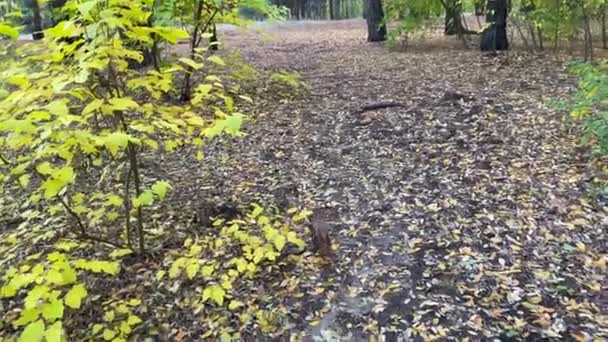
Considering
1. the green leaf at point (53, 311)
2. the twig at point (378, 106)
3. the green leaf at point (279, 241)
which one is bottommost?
the green leaf at point (279, 241)

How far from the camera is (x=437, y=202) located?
327 cm

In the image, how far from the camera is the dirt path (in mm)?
2369

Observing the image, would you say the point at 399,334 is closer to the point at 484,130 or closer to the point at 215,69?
the point at 484,130

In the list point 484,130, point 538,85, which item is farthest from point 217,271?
point 538,85

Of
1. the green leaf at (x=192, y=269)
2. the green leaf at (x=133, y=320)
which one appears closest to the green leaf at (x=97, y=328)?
the green leaf at (x=133, y=320)

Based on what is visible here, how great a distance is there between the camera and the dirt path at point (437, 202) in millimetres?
2369

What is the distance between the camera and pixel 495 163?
12.2 ft

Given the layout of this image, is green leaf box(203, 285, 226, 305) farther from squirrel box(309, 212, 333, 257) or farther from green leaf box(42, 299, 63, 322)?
green leaf box(42, 299, 63, 322)

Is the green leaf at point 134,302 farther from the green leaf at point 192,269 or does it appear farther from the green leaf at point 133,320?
the green leaf at point 192,269

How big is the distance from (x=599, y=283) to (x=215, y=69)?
5.84 meters

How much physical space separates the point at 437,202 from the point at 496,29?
528 cm

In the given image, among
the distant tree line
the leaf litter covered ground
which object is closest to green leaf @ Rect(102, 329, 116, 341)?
the leaf litter covered ground

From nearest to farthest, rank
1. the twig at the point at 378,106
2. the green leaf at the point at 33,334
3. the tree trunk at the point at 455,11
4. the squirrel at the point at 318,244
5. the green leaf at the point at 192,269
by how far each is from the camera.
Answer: the green leaf at the point at 33,334 < the green leaf at the point at 192,269 < the squirrel at the point at 318,244 < the twig at the point at 378,106 < the tree trunk at the point at 455,11

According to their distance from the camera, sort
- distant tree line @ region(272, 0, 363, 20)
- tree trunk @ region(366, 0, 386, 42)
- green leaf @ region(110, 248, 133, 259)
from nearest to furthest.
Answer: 1. green leaf @ region(110, 248, 133, 259)
2. tree trunk @ region(366, 0, 386, 42)
3. distant tree line @ region(272, 0, 363, 20)
